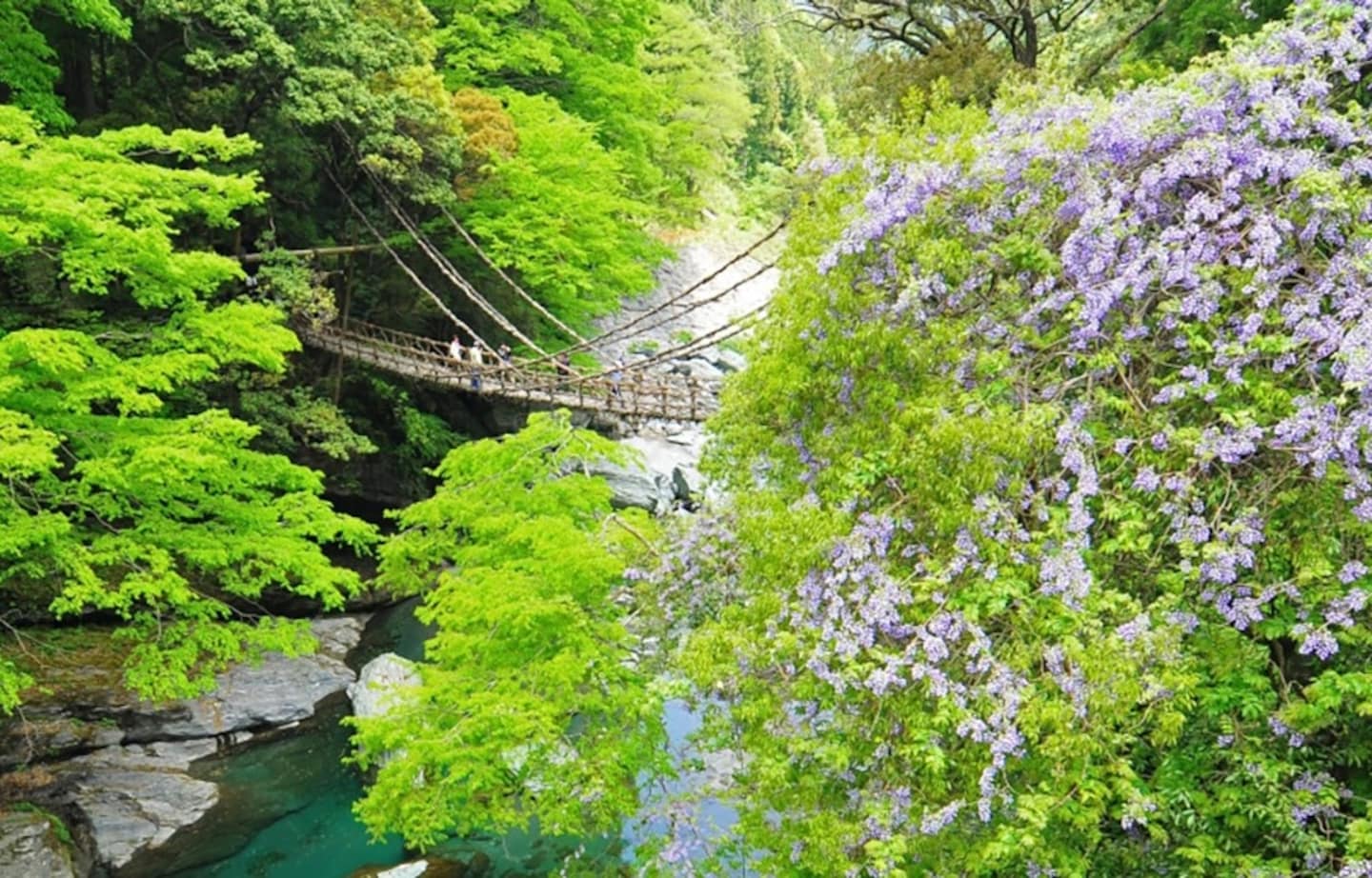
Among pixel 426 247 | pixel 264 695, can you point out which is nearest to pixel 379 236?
pixel 426 247

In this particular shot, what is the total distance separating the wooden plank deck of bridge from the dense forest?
11.0ft

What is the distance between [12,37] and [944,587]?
915cm

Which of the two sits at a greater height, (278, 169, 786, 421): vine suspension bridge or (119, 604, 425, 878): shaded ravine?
(278, 169, 786, 421): vine suspension bridge

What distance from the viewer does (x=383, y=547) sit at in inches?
235

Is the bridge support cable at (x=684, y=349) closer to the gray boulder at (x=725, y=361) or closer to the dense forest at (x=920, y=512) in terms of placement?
the dense forest at (x=920, y=512)

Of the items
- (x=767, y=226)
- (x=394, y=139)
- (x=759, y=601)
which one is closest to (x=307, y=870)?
(x=759, y=601)

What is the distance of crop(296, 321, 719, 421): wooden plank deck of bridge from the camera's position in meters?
10.0

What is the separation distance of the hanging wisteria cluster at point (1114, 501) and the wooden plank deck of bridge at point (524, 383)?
22.4ft

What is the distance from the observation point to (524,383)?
425 inches

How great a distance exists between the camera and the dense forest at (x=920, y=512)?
2.41 metres

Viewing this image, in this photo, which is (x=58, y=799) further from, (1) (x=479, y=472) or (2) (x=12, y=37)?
(2) (x=12, y=37)

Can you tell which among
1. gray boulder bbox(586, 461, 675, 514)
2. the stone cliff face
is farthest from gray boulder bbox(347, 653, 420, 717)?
gray boulder bbox(586, 461, 675, 514)

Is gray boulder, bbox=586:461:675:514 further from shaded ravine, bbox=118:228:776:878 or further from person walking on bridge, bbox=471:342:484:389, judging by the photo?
shaded ravine, bbox=118:228:776:878

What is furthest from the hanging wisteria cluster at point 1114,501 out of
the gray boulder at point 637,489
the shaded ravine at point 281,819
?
the gray boulder at point 637,489
